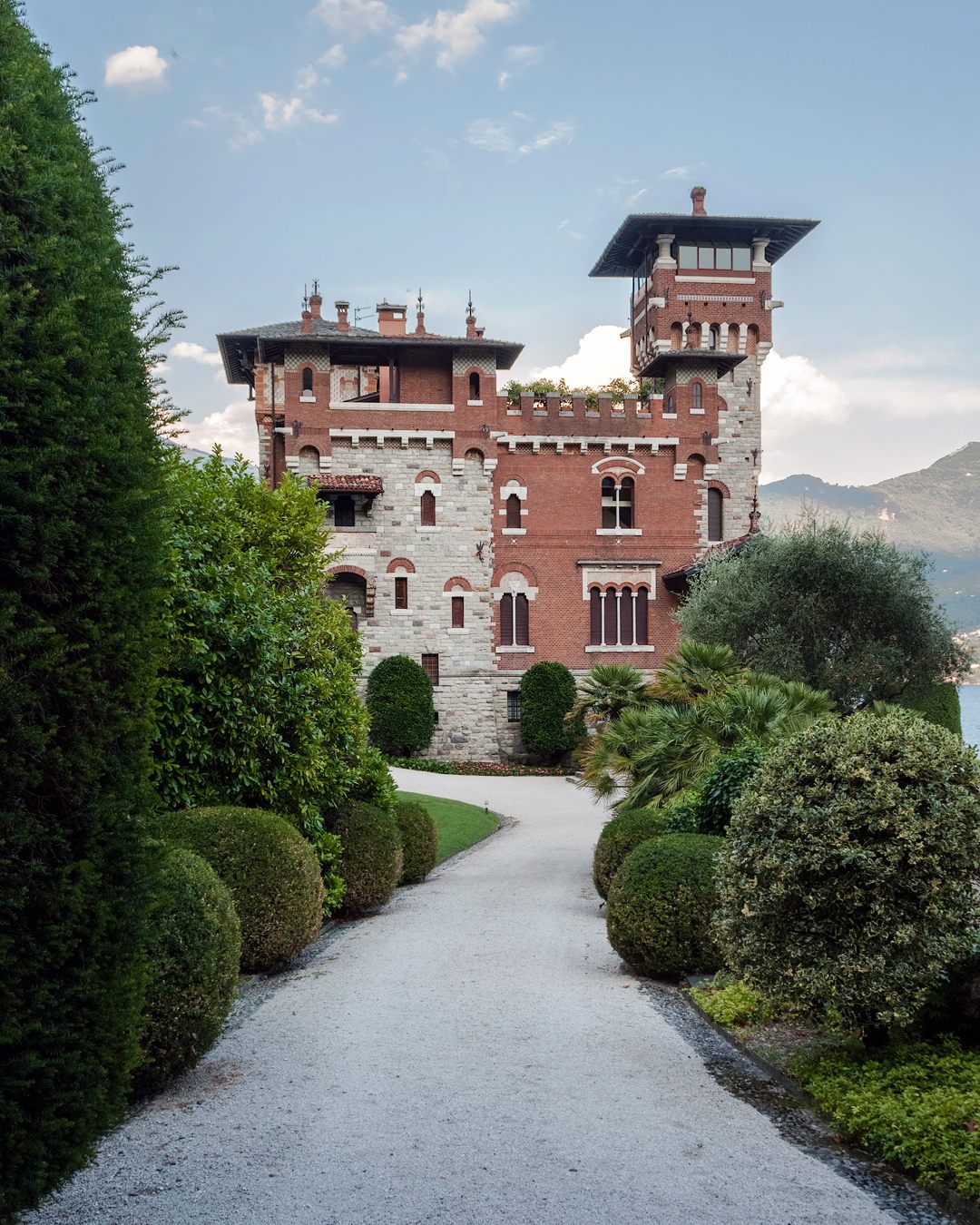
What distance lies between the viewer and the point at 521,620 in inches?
1523

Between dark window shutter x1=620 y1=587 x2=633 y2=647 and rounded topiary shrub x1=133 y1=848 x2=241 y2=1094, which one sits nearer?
rounded topiary shrub x1=133 y1=848 x2=241 y2=1094

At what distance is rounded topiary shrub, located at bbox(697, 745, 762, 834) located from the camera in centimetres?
1161

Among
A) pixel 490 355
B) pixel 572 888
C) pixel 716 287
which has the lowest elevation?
pixel 572 888

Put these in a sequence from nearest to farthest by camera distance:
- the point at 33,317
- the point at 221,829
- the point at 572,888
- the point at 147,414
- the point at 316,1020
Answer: the point at 33,317 < the point at 147,414 < the point at 316,1020 < the point at 221,829 < the point at 572,888

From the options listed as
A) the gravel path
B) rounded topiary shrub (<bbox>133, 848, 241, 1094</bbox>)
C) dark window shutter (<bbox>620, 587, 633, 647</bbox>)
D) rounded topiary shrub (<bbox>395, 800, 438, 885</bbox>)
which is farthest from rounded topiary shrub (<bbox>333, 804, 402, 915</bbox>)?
dark window shutter (<bbox>620, 587, 633, 647</bbox>)

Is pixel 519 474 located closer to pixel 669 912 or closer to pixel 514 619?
pixel 514 619

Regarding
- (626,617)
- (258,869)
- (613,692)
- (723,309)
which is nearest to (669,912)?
(258,869)

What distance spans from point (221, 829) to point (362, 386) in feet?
129

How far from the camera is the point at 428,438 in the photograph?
3744cm

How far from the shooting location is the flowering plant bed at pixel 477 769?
3544 centimetres

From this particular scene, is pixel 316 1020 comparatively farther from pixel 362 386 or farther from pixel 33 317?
pixel 362 386

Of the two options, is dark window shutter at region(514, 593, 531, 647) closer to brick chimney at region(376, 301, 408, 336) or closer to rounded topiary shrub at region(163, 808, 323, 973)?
brick chimney at region(376, 301, 408, 336)

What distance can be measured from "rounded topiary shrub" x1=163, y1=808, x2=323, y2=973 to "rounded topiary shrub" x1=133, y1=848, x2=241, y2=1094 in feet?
7.95

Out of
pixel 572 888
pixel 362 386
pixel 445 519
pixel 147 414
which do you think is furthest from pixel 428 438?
pixel 147 414
